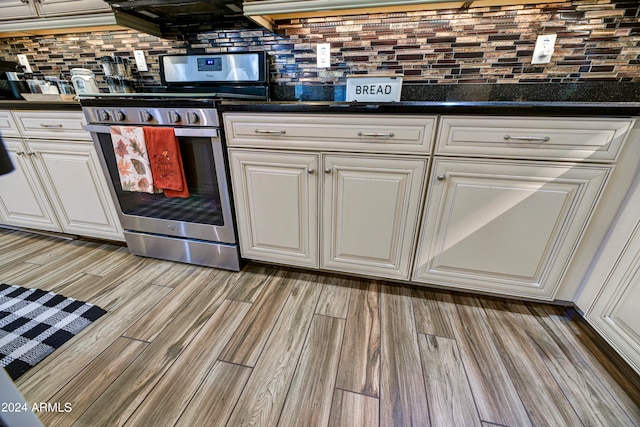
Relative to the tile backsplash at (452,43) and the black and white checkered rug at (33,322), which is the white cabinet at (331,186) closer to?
the tile backsplash at (452,43)

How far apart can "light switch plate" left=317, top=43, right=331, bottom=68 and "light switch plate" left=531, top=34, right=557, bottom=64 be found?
3.55ft

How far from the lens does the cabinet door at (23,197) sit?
164 centimetres

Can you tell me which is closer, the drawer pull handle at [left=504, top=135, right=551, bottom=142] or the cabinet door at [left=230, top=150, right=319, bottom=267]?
the drawer pull handle at [left=504, top=135, right=551, bottom=142]

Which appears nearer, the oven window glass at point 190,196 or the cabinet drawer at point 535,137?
the cabinet drawer at point 535,137

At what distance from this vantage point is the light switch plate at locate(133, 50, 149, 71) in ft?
5.93

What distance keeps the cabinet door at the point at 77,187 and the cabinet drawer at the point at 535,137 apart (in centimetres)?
186

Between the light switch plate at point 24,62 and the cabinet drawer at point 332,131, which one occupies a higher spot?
the light switch plate at point 24,62

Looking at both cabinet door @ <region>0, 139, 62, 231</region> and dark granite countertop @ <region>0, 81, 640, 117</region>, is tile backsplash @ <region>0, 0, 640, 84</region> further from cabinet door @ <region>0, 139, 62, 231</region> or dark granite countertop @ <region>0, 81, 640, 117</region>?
cabinet door @ <region>0, 139, 62, 231</region>

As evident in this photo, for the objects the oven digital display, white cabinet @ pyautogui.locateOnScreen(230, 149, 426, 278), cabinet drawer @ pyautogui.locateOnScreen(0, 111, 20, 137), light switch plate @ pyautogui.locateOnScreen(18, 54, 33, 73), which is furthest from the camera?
light switch plate @ pyautogui.locateOnScreen(18, 54, 33, 73)

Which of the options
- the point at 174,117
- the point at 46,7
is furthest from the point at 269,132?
the point at 46,7

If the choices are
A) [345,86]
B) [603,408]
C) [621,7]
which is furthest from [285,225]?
[621,7]

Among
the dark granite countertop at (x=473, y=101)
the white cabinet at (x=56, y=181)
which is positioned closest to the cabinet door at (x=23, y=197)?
the white cabinet at (x=56, y=181)

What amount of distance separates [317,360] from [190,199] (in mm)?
1021

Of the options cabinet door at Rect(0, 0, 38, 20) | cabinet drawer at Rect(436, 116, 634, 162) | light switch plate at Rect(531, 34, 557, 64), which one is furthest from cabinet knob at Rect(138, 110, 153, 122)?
light switch plate at Rect(531, 34, 557, 64)
